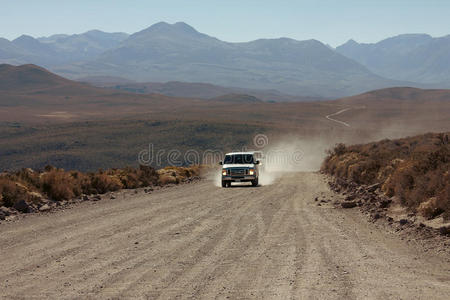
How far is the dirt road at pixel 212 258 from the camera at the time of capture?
8.02 m

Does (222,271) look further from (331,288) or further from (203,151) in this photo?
(203,151)

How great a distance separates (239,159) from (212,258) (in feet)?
64.3

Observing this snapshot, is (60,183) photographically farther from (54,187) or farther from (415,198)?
(415,198)

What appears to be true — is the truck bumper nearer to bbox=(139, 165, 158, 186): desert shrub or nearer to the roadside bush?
bbox=(139, 165, 158, 186): desert shrub

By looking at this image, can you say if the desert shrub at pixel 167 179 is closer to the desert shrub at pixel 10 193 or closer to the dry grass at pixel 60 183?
the dry grass at pixel 60 183

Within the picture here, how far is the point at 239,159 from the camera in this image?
97.7ft

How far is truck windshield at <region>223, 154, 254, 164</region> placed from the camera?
29672mm

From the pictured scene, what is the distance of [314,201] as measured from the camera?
813 inches

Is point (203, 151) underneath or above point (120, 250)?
underneath

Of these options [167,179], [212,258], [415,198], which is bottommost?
[167,179]

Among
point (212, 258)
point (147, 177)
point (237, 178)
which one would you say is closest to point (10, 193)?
point (212, 258)

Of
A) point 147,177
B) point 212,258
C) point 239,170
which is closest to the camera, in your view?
point 212,258

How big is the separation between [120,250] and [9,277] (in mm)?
2534

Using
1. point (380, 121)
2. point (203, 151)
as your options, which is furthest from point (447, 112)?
point (203, 151)
